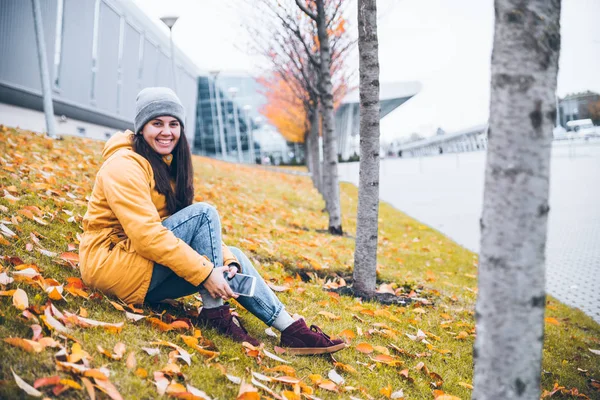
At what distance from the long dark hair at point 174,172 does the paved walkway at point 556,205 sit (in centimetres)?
516

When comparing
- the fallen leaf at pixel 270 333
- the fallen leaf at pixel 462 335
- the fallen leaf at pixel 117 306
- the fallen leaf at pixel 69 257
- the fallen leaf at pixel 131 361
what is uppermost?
the fallen leaf at pixel 69 257

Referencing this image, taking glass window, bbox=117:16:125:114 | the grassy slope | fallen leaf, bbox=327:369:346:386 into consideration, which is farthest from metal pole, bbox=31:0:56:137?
glass window, bbox=117:16:125:114

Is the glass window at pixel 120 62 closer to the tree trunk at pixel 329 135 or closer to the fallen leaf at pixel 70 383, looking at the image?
the tree trunk at pixel 329 135

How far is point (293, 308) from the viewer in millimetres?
3969

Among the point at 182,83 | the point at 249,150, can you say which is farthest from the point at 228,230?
the point at 249,150

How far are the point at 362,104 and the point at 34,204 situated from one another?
329 centimetres

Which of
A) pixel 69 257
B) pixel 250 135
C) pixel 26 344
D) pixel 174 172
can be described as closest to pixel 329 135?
pixel 174 172

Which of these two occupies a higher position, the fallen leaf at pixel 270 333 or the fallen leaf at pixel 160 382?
the fallen leaf at pixel 160 382

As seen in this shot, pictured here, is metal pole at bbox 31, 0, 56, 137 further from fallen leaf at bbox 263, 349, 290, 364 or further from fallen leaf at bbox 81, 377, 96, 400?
fallen leaf at bbox 81, 377, 96, 400

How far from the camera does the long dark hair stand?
2977mm

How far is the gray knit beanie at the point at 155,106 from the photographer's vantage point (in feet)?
9.66

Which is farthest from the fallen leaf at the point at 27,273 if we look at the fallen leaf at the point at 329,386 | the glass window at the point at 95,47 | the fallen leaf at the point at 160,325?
the glass window at the point at 95,47

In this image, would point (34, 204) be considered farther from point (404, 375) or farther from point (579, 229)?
point (579, 229)

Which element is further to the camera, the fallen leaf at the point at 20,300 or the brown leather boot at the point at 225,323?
the brown leather boot at the point at 225,323
